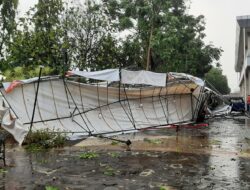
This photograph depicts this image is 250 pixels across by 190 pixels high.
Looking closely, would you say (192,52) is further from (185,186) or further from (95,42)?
(185,186)

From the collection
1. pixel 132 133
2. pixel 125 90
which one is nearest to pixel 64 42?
pixel 125 90

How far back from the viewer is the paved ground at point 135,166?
22.3 ft

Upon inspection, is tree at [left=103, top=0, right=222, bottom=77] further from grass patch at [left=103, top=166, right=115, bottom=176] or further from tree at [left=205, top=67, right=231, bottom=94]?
tree at [left=205, top=67, right=231, bottom=94]

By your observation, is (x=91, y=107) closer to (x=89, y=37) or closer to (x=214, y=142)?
(x=214, y=142)

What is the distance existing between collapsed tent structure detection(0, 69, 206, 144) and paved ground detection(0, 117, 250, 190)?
125cm

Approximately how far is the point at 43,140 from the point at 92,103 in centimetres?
335

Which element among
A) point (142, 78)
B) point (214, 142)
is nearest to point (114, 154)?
point (214, 142)

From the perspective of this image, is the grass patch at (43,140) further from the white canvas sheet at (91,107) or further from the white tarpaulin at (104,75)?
the white tarpaulin at (104,75)

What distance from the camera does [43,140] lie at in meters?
11.3

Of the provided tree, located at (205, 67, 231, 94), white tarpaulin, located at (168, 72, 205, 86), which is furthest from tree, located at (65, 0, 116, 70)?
tree, located at (205, 67, 231, 94)

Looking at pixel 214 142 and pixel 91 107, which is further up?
pixel 91 107

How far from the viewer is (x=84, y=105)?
13.9m

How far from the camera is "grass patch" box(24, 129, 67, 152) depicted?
11.1 metres

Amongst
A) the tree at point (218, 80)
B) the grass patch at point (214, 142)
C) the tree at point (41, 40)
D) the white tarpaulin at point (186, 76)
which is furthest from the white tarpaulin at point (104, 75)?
the tree at point (218, 80)
